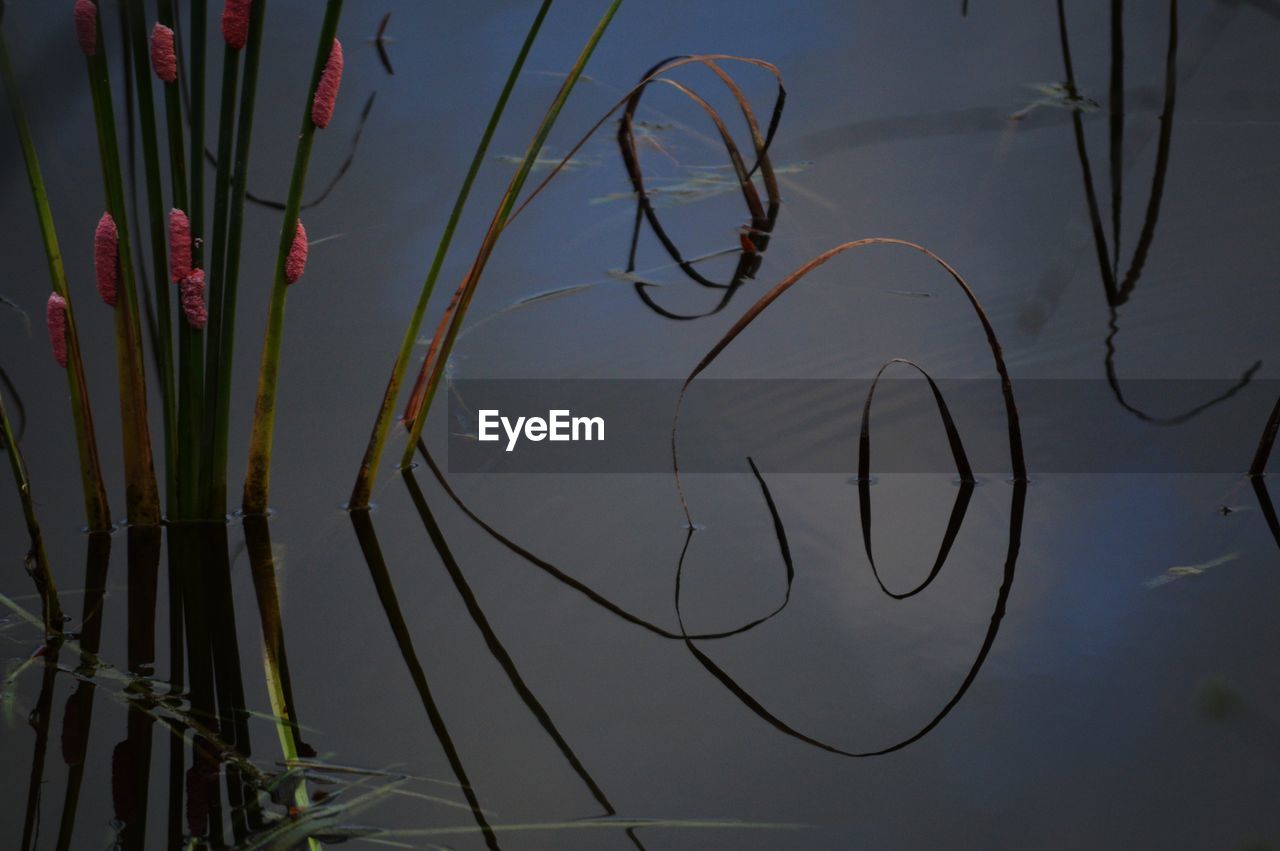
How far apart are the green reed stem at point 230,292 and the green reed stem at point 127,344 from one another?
6 cm

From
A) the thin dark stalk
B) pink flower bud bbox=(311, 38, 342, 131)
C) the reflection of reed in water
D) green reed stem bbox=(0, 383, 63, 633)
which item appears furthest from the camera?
the reflection of reed in water

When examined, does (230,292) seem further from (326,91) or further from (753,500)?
(753,500)

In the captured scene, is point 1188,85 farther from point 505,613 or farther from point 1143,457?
point 505,613

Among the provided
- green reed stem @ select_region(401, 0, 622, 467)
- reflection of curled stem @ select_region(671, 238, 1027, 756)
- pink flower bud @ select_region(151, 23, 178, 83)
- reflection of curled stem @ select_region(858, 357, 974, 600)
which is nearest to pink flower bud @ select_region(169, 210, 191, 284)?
pink flower bud @ select_region(151, 23, 178, 83)

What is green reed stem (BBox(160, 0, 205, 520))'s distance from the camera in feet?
3.20

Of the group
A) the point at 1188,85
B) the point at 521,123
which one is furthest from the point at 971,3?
the point at 521,123

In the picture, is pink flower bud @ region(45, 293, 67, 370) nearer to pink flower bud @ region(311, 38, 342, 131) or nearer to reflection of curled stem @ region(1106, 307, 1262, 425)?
pink flower bud @ region(311, 38, 342, 131)

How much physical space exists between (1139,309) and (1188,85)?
65cm

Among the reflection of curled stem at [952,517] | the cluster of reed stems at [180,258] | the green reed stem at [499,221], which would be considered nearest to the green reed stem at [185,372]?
the cluster of reed stems at [180,258]

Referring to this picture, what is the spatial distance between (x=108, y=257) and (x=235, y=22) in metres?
0.24
